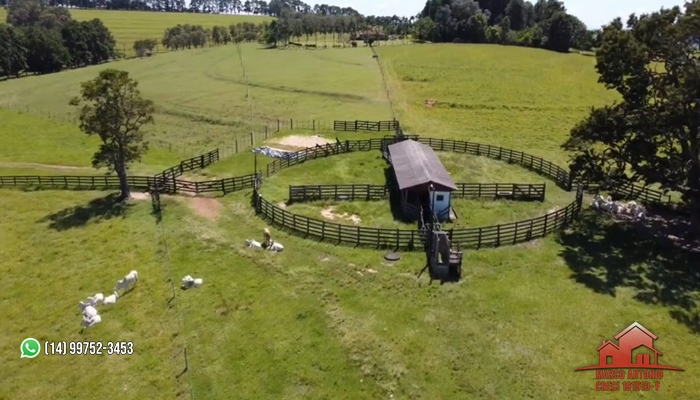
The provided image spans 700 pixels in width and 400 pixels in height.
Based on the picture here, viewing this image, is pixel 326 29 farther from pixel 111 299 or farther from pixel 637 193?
pixel 111 299

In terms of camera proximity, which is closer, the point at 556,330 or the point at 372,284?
the point at 556,330

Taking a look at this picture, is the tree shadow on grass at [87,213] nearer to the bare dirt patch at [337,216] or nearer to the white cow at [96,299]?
the white cow at [96,299]

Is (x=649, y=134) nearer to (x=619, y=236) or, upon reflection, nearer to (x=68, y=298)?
(x=619, y=236)

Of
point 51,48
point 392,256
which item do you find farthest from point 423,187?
point 51,48

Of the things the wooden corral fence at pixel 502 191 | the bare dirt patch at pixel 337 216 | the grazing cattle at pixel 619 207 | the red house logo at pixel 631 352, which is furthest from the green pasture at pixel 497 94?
the red house logo at pixel 631 352

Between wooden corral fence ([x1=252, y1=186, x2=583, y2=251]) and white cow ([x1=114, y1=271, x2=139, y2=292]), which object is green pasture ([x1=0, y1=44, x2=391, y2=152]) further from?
white cow ([x1=114, y1=271, x2=139, y2=292])

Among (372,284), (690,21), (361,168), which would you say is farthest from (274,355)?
(690,21)

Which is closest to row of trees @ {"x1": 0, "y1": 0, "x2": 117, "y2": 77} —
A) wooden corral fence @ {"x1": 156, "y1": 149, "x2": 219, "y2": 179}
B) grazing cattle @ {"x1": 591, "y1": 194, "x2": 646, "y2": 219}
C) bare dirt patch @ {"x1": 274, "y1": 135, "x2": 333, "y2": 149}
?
bare dirt patch @ {"x1": 274, "y1": 135, "x2": 333, "y2": 149}
